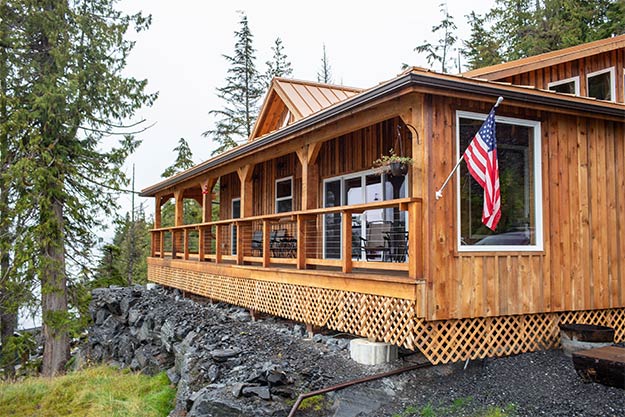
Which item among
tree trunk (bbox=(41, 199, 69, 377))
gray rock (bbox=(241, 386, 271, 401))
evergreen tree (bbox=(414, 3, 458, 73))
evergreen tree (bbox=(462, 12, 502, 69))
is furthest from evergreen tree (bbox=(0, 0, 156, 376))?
evergreen tree (bbox=(414, 3, 458, 73))

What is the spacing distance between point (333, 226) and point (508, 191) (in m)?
4.43

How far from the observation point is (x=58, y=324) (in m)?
14.9

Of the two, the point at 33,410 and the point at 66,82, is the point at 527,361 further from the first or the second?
the point at 66,82

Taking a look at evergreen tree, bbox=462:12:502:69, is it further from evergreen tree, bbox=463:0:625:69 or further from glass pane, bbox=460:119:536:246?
glass pane, bbox=460:119:536:246

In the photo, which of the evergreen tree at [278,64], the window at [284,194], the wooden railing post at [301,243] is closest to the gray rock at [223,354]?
the wooden railing post at [301,243]

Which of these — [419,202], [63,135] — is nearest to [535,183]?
[419,202]

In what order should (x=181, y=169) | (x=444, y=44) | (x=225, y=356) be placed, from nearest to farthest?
(x=225, y=356) → (x=181, y=169) → (x=444, y=44)

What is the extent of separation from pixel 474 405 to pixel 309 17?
29.9m

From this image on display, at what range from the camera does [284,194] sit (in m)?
12.6

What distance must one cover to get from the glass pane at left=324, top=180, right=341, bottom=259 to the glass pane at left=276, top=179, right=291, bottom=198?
1860 millimetres

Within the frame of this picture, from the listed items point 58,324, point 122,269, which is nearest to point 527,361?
point 58,324

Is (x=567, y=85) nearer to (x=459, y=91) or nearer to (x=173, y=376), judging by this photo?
(x=459, y=91)

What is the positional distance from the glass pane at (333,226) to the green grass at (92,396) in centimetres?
398

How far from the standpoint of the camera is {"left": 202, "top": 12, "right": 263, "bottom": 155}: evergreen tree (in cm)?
2875
